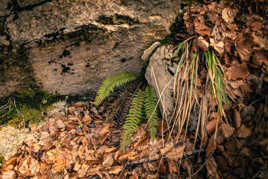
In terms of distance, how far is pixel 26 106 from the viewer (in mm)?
2043

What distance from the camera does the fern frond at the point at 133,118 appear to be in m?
1.67

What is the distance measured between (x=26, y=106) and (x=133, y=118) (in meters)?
1.41

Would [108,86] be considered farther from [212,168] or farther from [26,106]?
[212,168]

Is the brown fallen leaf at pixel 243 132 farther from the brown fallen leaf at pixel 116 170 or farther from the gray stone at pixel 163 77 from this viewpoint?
the brown fallen leaf at pixel 116 170

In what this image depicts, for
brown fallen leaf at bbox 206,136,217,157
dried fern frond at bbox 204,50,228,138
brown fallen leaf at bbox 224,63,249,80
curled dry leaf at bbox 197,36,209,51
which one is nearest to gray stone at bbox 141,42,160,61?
curled dry leaf at bbox 197,36,209,51

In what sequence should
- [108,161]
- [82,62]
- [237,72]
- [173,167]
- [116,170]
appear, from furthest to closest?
[82,62], [108,161], [116,170], [173,167], [237,72]

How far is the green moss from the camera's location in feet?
6.43

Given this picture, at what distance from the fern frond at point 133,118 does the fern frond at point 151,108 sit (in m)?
0.07

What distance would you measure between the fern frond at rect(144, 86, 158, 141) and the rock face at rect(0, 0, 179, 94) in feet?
1.65

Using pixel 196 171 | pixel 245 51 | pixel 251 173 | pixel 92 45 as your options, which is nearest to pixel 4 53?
pixel 92 45

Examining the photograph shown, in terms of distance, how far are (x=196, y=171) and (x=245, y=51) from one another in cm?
109

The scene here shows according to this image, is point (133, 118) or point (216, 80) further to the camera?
point (133, 118)

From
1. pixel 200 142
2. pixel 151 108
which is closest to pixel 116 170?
pixel 151 108

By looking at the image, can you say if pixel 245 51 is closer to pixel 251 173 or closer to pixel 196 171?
pixel 251 173
